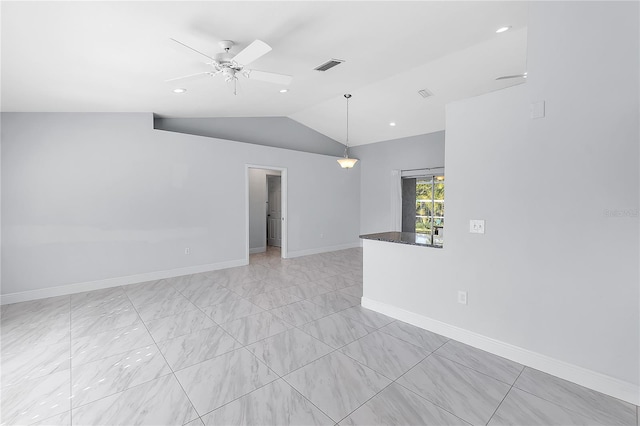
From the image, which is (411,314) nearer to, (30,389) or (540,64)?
(540,64)

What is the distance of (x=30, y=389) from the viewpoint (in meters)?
1.98

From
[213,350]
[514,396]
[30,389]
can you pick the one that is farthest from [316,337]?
[30,389]

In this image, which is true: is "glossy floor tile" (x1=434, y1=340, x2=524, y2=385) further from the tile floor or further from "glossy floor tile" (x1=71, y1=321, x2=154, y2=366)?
"glossy floor tile" (x1=71, y1=321, x2=154, y2=366)

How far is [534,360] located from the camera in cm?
221

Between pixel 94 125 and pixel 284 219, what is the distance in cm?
380

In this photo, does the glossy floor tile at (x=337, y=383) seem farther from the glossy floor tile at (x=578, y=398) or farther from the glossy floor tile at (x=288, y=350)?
the glossy floor tile at (x=578, y=398)

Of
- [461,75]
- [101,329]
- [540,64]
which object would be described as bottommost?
[101,329]

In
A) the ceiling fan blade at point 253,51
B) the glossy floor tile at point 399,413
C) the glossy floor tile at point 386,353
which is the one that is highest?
the ceiling fan blade at point 253,51

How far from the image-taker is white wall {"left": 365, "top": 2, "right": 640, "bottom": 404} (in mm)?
1852

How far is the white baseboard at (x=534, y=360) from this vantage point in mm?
1864

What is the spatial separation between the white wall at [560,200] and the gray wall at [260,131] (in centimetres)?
452

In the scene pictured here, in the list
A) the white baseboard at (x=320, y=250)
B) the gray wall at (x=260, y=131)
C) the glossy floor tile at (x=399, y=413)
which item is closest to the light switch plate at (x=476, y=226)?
the glossy floor tile at (x=399, y=413)

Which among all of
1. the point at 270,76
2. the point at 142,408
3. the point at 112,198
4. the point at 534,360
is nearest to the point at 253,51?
the point at 270,76

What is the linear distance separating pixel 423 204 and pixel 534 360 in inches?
207
